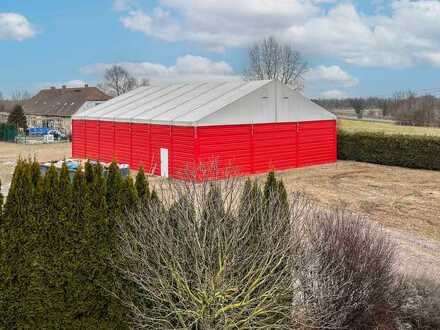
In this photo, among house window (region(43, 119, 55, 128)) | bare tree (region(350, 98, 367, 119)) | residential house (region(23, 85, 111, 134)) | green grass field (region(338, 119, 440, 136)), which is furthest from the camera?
bare tree (region(350, 98, 367, 119))

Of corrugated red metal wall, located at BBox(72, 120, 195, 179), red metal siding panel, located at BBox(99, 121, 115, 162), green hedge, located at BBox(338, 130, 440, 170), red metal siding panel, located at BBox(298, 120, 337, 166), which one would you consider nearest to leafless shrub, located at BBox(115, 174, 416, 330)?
corrugated red metal wall, located at BBox(72, 120, 195, 179)

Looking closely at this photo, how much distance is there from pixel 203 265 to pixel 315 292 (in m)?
2.19

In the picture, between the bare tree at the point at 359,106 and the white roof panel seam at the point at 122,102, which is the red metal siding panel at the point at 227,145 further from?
the bare tree at the point at 359,106

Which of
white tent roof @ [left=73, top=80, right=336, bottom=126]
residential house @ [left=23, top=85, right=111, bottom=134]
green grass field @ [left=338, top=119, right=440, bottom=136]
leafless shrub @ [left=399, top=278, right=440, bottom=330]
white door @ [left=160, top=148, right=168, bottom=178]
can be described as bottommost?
leafless shrub @ [left=399, top=278, right=440, bottom=330]

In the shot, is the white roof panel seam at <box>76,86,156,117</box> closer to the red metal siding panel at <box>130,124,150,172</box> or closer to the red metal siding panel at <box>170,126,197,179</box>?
the red metal siding panel at <box>130,124,150,172</box>

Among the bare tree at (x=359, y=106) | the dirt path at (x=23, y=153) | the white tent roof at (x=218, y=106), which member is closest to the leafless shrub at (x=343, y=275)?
the white tent roof at (x=218, y=106)

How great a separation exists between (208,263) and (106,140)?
21693mm

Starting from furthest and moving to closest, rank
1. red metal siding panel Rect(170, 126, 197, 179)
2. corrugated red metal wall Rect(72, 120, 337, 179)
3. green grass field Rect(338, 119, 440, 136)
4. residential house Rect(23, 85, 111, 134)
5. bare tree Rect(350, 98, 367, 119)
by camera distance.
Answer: bare tree Rect(350, 98, 367, 119) < residential house Rect(23, 85, 111, 134) < green grass field Rect(338, 119, 440, 136) < corrugated red metal wall Rect(72, 120, 337, 179) < red metal siding panel Rect(170, 126, 197, 179)

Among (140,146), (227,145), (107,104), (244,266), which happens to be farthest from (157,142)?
(244,266)

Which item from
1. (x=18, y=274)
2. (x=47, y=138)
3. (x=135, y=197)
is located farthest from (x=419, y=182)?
(x=47, y=138)

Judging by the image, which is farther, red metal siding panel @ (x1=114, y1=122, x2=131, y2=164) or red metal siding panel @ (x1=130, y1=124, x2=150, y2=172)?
red metal siding panel @ (x1=114, y1=122, x2=131, y2=164)

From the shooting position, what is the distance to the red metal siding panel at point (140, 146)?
75.7 ft

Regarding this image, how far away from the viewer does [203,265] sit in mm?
5547

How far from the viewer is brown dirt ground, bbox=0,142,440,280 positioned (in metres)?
11.9
